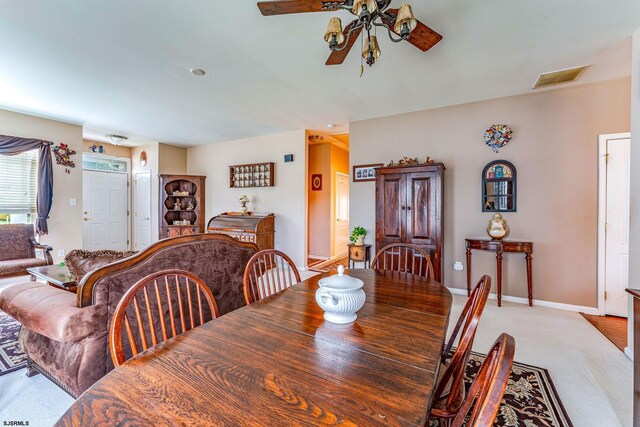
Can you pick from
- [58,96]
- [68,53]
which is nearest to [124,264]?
[68,53]

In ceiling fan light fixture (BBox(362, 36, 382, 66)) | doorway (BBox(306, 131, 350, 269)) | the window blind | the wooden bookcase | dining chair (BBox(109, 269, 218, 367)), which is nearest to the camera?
dining chair (BBox(109, 269, 218, 367))

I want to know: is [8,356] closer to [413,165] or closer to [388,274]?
[388,274]

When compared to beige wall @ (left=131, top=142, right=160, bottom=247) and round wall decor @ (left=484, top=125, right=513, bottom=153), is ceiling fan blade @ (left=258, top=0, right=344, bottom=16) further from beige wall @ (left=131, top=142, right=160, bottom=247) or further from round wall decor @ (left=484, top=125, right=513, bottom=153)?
beige wall @ (left=131, top=142, right=160, bottom=247)

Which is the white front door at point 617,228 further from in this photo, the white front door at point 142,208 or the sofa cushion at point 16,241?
the white front door at point 142,208

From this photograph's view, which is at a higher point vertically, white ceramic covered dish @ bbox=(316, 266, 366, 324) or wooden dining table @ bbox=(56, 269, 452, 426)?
white ceramic covered dish @ bbox=(316, 266, 366, 324)

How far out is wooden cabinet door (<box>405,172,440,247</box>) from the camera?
11.7 feet

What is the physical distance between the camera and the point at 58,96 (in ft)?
12.0

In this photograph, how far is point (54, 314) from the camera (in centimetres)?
151

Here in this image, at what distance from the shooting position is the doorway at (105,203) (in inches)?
238

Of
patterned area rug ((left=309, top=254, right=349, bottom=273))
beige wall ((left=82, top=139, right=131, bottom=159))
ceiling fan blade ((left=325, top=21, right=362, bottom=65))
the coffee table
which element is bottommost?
patterned area rug ((left=309, top=254, right=349, bottom=273))

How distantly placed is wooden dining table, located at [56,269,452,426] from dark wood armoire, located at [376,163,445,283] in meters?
2.49

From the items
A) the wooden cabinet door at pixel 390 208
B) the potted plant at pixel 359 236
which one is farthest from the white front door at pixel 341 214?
the wooden cabinet door at pixel 390 208

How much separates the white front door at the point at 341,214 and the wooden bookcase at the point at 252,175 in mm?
1817

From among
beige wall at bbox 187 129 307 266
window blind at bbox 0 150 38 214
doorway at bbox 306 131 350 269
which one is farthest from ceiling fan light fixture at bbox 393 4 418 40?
window blind at bbox 0 150 38 214
